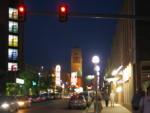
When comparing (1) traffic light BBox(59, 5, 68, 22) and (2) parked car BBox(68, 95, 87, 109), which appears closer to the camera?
(1) traffic light BBox(59, 5, 68, 22)

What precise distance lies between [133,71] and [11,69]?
5054cm

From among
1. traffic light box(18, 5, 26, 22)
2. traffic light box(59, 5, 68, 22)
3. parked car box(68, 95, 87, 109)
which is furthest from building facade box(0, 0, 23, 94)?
traffic light box(59, 5, 68, 22)

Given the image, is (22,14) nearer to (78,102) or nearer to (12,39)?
(78,102)

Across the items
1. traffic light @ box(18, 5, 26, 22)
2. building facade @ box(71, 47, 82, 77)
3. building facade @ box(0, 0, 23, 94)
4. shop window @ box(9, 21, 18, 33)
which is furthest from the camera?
building facade @ box(71, 47, 82, 77)

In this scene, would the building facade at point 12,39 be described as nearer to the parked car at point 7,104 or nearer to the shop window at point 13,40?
the shop window at point 13,40

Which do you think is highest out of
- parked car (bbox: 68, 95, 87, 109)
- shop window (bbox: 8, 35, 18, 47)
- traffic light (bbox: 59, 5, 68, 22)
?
shop window (bbox: 8, 35, 18, 47)

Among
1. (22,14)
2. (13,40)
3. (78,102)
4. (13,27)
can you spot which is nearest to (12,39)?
(13,40)

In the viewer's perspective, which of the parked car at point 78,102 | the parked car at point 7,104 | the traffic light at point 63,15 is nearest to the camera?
the traffic light at point 63,15

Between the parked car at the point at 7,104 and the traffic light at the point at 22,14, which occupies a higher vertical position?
the traffic light at the point at 22,14

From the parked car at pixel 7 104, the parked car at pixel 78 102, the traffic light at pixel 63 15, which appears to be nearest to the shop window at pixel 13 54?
the parked car at pixel 78 102

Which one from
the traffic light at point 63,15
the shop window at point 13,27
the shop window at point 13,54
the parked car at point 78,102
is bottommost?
the parked car at point 78,102

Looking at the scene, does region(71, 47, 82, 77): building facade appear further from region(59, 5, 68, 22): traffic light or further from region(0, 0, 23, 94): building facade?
region(59, 5, 68, 22): traffic light

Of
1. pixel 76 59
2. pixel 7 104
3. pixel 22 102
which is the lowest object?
pixel 22 102

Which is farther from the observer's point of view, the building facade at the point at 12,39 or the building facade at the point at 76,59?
the building facade at the point at 76,59
